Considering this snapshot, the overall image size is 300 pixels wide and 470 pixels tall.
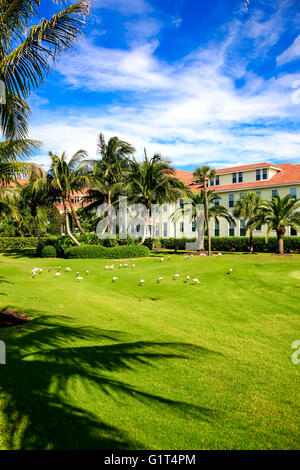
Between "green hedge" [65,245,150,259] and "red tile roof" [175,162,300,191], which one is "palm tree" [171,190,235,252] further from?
"red tile roof" [175,162,300,191]

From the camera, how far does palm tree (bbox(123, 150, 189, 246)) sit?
27.2 metres

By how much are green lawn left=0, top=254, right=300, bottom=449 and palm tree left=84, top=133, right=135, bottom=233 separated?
61.4 ft

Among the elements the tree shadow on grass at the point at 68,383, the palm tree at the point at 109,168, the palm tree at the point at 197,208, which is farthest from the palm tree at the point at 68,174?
the tree shadow on grass at the point at 68,383

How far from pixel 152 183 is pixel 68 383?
2387cm

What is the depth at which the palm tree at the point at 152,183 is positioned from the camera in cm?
2722

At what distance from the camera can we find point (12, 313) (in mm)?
9102

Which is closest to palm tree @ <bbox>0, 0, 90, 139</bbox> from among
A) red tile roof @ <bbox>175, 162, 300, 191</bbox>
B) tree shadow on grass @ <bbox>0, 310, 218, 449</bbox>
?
tree shadow on grass @ <bbox>0, 310, 218, 449</bbox>

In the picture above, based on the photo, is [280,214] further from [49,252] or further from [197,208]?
[49,252]

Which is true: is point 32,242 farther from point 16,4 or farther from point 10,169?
point 16,4

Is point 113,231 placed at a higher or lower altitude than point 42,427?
higher

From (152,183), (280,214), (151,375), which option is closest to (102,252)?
(152,183)

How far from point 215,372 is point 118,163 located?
25.2 metres

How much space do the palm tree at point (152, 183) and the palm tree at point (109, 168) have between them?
1.47 m
